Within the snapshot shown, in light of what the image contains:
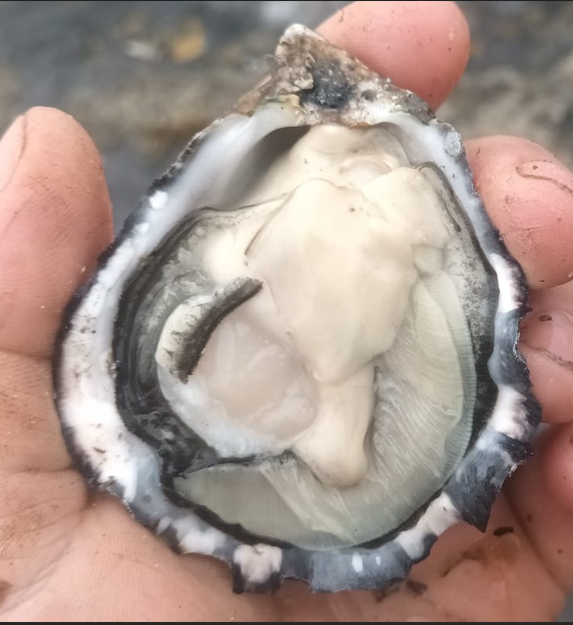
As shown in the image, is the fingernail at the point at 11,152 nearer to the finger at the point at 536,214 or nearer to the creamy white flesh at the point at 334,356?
the creamy white flesh at the point at 334,356

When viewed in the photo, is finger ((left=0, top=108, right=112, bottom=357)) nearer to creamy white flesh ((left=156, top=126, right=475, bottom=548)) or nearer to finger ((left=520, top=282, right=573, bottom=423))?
creamy white flesh ((left=156, top=126, right=475, bottom=548))

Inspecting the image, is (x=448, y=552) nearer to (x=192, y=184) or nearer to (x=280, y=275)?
(x=280, y=275)

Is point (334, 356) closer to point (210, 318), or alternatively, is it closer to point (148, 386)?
point (210, 318)

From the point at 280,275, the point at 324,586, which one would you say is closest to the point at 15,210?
the point at 280,275

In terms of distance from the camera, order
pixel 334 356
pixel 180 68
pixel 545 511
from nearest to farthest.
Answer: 1. pixel 334 356
2. pixel 545 511
3. pixel 180 68

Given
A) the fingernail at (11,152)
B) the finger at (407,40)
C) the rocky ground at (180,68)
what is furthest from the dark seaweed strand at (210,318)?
the rocky ground at (180,68)

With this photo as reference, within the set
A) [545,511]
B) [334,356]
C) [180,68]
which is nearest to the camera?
[334,356]

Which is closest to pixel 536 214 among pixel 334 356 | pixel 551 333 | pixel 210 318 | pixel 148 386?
pixel 551 333
